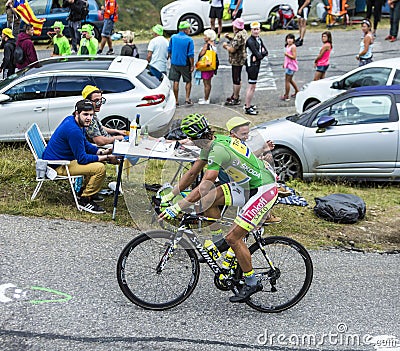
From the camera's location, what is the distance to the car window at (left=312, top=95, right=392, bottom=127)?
10.9 m

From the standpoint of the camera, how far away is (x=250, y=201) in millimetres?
6148

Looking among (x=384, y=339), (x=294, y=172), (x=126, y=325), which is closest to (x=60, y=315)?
(x=126, y=325)

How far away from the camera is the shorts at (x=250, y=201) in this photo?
6086 millimetres

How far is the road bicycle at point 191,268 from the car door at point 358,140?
4746 mm

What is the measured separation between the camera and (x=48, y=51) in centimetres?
2106

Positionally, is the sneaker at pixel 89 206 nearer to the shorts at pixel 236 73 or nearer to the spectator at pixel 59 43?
the spectator at pixel 59 43

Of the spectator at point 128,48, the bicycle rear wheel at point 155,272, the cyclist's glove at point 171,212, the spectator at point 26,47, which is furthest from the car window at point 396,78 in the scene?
the cyclist's glove at point 171,212

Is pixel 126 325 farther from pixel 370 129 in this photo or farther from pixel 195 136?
pixel 370 129

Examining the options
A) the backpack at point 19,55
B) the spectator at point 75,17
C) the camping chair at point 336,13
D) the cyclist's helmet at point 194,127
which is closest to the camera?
the cyclist's helmet at point 194,127

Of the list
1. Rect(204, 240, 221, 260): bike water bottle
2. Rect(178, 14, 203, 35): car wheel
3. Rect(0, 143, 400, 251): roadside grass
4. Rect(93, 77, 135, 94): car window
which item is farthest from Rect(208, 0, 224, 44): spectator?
Rect(204, 240, 221, 260): bike water bottle

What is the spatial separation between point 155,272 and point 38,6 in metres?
17.1

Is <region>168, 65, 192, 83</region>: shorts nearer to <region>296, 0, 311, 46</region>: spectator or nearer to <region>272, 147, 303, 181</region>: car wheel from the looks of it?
<region>272, 147, 303, 181</region>: car wheel

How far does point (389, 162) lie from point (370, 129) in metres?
0.60

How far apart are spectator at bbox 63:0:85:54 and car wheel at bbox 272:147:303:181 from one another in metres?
8.35
